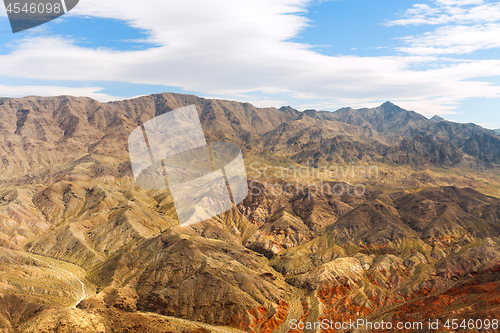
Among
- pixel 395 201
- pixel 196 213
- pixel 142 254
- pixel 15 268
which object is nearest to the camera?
pixel 15 268

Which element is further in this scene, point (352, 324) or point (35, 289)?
point (35, 289)

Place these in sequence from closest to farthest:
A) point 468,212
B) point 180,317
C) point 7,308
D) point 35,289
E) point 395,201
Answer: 1. point 7,308
2. point 180,317
3. point 35,289
4. point 468,212
5. point 395,201

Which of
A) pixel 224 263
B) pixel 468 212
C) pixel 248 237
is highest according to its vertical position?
pixel 224 263

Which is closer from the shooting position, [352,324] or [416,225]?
[352,324]

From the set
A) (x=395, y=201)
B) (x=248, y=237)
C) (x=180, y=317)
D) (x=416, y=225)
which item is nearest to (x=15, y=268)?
(x=180, y=317)

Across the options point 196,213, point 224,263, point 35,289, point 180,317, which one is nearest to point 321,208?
point 196,213

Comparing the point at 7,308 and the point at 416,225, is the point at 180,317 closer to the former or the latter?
the point at 7,308

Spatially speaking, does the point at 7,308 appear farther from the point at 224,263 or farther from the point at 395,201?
the point at 395,201

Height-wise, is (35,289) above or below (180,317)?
above

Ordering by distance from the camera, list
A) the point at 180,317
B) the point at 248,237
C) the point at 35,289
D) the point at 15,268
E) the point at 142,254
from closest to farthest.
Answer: the point at 180,317, the point at 35,289, the point at 15,268, the point at 142,254, the point at 248,237
